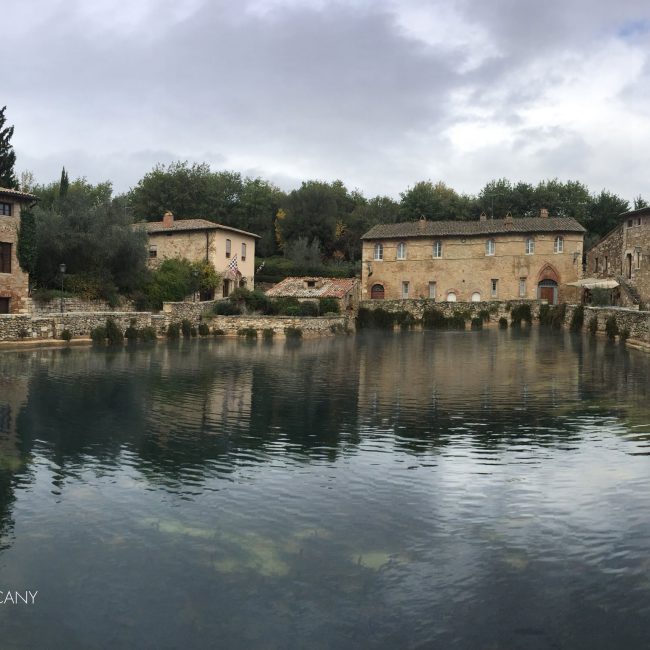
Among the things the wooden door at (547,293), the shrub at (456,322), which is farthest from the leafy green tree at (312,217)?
the wooden door at (547,293)

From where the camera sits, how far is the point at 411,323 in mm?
51375

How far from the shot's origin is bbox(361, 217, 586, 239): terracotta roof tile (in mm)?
54750

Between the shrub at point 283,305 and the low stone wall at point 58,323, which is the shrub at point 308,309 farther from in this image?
the low stone wall at point 58,323

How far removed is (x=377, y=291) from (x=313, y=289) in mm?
11285

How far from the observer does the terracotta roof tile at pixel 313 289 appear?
4903 centimetres

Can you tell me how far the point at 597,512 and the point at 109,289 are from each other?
114ft

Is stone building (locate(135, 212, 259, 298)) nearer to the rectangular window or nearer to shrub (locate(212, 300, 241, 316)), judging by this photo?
shrub (locate(212, 300, 241, 316))

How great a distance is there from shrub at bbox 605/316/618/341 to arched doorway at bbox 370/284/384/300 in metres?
24.3

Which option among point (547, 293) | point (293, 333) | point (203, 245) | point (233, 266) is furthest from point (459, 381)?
point (547, 293)

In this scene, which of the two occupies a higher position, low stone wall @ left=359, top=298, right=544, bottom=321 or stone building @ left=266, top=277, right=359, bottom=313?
stone building @ left=266, top=277, right=359, bottom=313

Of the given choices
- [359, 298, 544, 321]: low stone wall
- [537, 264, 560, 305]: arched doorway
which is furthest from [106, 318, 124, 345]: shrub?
[537, 264, 560, 305]: arched doorway

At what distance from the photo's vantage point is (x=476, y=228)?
5719 cm

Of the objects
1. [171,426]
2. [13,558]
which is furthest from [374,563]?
[171,426]

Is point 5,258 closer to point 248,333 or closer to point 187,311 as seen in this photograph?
point 187,311
